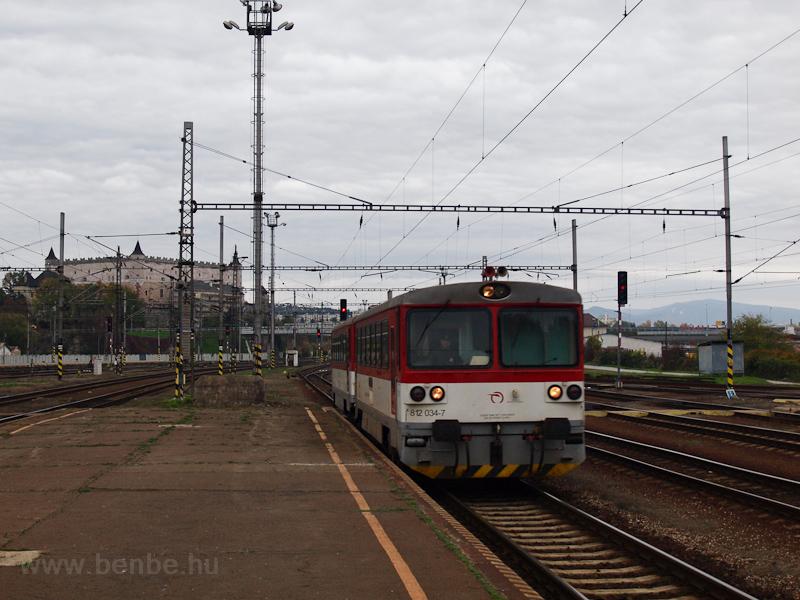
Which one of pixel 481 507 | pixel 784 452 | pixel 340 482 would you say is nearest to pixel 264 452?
pixel 340 482

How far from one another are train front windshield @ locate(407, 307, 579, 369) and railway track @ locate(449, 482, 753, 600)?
5.89 feet

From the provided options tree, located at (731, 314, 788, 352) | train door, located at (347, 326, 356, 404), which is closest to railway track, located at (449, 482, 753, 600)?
train door, located at (347, 326, 356, 404)

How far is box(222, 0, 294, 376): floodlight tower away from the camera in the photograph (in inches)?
1099

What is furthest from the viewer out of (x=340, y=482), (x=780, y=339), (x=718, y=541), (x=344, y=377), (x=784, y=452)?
(x=780, y=339)

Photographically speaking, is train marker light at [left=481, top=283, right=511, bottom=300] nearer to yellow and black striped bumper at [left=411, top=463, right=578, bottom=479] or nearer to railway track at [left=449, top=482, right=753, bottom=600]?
yellow and black striped bumper at [left=411, top=463, right=578, bottom=479]

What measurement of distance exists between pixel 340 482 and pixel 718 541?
4.39 m

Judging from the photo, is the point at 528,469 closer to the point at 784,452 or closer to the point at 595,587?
the point at 595,587

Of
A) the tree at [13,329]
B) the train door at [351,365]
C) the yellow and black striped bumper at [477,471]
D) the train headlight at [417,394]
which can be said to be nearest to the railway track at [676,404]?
the train door at [351,365]

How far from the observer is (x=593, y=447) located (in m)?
14.0

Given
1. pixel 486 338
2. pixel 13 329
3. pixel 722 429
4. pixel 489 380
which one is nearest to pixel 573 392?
pixel 489 380

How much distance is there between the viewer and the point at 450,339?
977 cm

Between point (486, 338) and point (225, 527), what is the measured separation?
14.1ft

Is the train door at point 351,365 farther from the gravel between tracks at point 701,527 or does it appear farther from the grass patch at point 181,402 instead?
the grass patch at point 181,402

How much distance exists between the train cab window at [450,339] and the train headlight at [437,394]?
11.8 inches
